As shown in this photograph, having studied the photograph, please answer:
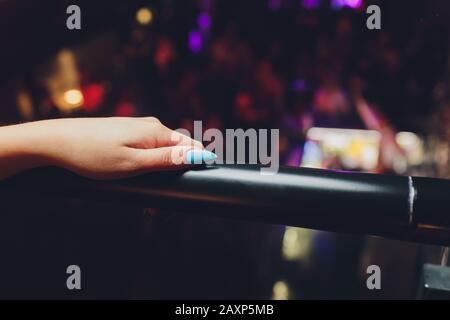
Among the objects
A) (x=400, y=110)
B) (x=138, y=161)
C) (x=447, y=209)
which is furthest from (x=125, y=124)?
(x=400, y=110)

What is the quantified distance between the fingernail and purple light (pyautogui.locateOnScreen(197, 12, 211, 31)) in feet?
14.8

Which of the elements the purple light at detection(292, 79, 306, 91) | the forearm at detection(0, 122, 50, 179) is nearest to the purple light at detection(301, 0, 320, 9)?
the purple light at detection(292, 79, 306, 91)

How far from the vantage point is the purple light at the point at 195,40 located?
4.78 meters

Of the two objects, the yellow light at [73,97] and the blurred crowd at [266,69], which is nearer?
the blurred crowd at [266,69]

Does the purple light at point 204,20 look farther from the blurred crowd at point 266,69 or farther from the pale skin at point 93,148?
the pale skin at point 93,148

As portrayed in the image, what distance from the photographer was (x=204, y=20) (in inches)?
194

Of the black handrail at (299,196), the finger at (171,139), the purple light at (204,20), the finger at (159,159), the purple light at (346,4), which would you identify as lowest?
the black handrail at (299,196)

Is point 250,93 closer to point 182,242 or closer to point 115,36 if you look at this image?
point 115,36

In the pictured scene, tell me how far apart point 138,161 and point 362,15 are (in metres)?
4.67

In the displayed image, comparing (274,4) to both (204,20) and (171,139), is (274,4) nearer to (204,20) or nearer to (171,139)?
(204,20)

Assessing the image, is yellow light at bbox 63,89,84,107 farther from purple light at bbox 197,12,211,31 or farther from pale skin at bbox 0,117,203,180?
pale skin at bbox 0,117,203,180

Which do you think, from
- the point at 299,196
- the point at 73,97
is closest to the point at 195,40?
the point at 73,97

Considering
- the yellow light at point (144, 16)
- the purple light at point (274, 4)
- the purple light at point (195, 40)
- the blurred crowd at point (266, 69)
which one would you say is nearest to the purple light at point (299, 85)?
the blurred crowd at point (266, 69)

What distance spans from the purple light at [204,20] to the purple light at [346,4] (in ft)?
4.87
